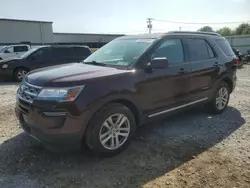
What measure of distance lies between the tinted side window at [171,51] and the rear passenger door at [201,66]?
24cm

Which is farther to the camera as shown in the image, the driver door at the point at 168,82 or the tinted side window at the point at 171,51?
the tinted side window at the point at 171,51

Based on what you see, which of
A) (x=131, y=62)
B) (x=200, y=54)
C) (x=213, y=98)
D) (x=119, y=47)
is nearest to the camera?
(x=131, y=62)

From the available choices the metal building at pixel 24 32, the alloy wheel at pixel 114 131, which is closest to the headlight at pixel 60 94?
the alloy wheel at pixel 114 131

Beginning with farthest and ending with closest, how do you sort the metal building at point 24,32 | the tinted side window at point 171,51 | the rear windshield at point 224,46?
the metal building at point 24,32 < the rear windshield at point 224,46 < the tinted side window at point 171,51

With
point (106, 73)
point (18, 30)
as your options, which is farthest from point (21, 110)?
point (18, 30)

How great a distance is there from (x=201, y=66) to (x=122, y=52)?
1.71m

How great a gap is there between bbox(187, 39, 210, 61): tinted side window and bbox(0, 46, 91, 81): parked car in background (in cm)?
837

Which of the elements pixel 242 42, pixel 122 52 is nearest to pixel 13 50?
pixel 122 52

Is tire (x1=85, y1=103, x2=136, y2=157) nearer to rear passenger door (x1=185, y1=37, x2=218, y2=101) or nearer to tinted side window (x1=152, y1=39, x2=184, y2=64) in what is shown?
tinted side window (x1=152, y1=39, x2=184, y2=64)

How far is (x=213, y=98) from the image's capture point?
216 inches

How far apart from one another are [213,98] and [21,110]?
3.98 meters

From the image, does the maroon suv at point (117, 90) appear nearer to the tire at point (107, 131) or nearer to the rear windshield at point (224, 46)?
the tire at point (107, 131)

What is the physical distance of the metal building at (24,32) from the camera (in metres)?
34.6

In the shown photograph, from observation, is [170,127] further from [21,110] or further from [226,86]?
[21,110]
